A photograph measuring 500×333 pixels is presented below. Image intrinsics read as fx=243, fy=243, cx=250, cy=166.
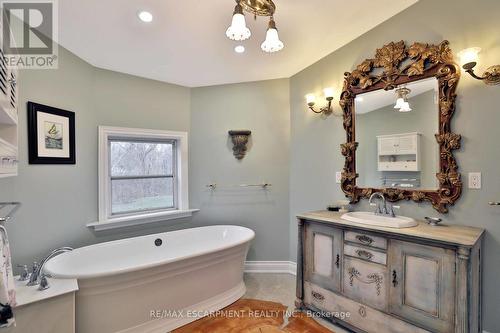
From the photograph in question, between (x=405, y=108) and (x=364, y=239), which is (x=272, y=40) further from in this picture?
(x=364, y=239)

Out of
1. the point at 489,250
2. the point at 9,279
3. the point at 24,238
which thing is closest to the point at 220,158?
the point at 24,238

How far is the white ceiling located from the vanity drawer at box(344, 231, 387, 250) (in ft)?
6.33

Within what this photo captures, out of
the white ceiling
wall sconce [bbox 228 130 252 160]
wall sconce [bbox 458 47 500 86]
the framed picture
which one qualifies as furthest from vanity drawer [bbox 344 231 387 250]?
the framed picture

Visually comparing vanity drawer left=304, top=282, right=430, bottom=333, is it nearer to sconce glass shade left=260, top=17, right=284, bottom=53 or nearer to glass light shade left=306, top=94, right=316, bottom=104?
glass light shade left=306, top=94, right=316, bottom=104

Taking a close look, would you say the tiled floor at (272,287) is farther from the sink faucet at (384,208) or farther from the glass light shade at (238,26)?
the glass light shade at (238,26)

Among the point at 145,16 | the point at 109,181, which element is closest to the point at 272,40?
the point at 145,16

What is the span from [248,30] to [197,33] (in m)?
0.89

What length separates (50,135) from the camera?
7.37ft

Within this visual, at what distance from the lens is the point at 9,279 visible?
4.02ft

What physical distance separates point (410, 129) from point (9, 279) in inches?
117

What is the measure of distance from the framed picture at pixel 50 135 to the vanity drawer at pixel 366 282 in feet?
9.15

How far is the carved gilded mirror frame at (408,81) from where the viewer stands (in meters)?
1.94

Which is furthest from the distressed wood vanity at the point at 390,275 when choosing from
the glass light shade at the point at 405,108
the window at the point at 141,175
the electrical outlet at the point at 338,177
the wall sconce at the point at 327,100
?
the window at the point at 141,175

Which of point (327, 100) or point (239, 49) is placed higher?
point (239, 49)
